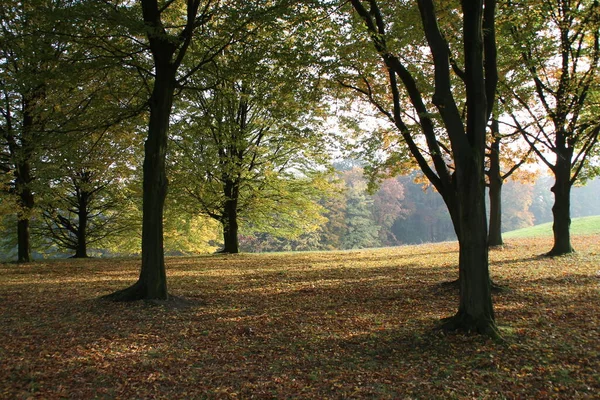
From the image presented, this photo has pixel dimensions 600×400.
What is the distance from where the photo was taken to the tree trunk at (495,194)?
17.6 metres

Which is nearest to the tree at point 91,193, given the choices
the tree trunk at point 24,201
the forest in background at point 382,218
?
the tree trunk at point 24,201

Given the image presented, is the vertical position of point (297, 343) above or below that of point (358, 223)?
below

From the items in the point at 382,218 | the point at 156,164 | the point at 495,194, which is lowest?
the point at 382,218

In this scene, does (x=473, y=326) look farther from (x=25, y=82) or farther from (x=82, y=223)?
(x=82, y=223)

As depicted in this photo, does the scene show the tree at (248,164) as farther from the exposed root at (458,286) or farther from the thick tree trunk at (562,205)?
the thick tree trunk at (562,205)

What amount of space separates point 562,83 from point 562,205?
404 centimetres

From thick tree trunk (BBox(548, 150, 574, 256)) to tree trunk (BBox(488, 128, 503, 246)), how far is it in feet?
11.4

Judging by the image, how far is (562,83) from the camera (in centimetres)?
1262

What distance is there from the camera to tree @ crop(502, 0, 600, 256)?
36.0 ft

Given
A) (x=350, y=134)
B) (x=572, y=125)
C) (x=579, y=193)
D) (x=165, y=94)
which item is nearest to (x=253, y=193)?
(x=350, y=134)

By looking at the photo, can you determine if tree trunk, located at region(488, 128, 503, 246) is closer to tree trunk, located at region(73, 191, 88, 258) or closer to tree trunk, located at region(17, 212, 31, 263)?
tree trunk, located at region(17, 212, 31, 263)

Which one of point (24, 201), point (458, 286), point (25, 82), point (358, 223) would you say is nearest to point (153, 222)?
point (25, 82)

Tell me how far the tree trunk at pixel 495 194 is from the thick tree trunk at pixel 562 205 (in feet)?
11.4

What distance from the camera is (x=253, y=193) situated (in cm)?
1983
